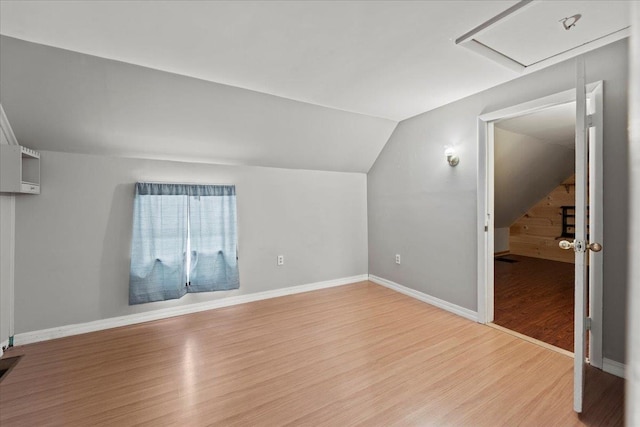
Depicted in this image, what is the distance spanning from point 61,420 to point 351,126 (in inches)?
135

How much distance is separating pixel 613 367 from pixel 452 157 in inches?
Result: 79.1

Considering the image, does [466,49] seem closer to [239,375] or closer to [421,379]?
[421,379]

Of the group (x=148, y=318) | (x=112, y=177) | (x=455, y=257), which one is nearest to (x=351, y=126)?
(x=455, y=257)

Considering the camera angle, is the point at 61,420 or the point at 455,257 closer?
the point at 61,420

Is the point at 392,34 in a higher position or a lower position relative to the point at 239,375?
higher

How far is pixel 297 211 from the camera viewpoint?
154 inches

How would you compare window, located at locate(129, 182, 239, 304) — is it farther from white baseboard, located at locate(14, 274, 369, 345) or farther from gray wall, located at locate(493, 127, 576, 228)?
gray wall, located at locate(493, 127, 576, 228)

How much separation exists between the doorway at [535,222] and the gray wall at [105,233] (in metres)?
2.48

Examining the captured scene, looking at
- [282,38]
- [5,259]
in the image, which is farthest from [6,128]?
[282,38]

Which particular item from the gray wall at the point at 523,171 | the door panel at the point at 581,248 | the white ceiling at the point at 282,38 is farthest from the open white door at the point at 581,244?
the gray wall at the point at 523,171

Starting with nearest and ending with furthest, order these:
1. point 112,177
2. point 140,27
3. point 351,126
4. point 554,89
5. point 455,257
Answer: point 140,27 < point 554,89 < point 112,177 < point 455,257 < point 351,126

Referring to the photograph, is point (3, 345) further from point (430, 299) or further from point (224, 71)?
point (430, 299)

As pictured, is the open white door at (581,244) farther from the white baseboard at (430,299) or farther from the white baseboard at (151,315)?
the white baseboard at (151,315)

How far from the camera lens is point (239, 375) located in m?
2.12
